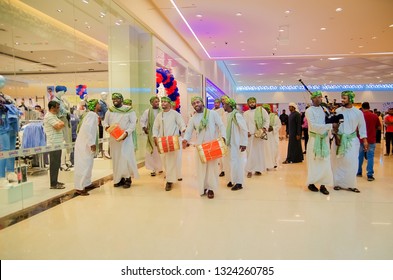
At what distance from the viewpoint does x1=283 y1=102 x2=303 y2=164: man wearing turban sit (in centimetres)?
823

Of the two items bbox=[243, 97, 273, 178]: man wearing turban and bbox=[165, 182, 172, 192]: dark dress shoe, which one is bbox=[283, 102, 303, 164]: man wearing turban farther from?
bbox=[165, 182, 172, 192]: dark dress shoe

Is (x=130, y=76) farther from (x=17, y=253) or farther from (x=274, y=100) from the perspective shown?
(x=274, y=100)

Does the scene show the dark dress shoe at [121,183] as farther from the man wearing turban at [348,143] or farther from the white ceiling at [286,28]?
the white ceiling at [286,28]

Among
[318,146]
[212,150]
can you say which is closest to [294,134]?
[318,146]

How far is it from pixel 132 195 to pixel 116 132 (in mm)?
1071

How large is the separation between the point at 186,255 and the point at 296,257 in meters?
0.93

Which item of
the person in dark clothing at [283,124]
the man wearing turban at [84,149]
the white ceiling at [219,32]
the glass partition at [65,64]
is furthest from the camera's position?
the person in dark clothing at [283,124]

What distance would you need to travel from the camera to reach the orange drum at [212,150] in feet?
14.8

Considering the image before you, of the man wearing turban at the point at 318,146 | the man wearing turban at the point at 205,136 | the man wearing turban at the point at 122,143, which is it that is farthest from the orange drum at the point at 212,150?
the man wearing turban at the point at 122,143

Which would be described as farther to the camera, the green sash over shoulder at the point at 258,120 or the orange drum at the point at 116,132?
the green sash over shoulder at the point at 258,120

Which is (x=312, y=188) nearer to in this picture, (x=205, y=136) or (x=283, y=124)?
(x=205, y=136)

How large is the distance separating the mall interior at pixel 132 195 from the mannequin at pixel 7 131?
8 cm

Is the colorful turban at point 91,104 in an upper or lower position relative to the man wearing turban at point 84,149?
upper

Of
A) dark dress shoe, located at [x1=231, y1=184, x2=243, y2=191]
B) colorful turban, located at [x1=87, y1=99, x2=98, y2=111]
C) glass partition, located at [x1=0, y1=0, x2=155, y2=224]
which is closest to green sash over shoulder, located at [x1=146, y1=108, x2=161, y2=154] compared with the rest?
glass partition, located at [x1=0, y1=0, x2=155, y2=224]
